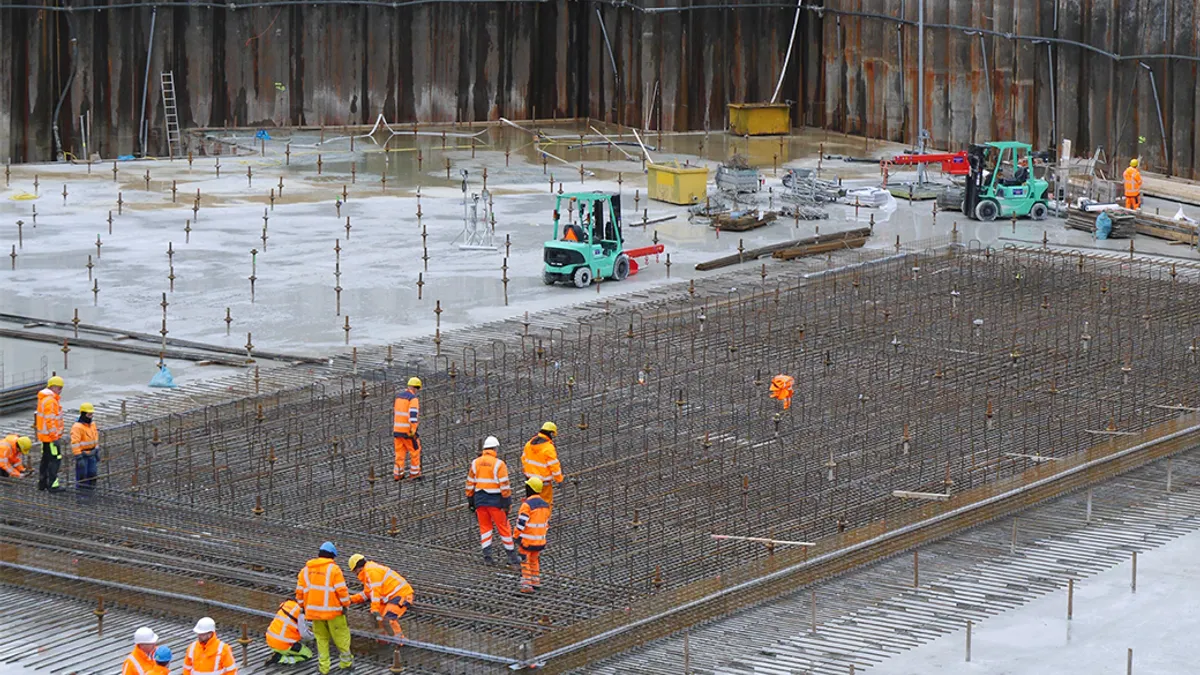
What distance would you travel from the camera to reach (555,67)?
62.2 meters

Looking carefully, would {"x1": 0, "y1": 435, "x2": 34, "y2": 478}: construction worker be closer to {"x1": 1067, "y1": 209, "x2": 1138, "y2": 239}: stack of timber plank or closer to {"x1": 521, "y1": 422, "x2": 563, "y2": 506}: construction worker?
{"x1": 521, "y1": 422, "x2": 563, "y2": 506}: construction worker

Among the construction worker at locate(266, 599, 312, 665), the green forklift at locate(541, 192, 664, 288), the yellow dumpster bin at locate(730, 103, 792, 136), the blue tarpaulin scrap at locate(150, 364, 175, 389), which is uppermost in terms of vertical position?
the yellow dumpster bin at locate(730, 103, 792, 136)

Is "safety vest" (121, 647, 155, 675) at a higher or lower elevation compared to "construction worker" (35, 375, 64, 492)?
lower

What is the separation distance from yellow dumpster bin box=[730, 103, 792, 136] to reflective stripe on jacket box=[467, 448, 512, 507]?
122ft

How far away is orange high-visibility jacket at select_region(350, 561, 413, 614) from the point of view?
749 inches

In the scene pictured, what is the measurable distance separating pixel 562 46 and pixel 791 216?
19699 mm

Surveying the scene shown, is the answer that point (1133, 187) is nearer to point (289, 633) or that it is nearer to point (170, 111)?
point (170, 111)

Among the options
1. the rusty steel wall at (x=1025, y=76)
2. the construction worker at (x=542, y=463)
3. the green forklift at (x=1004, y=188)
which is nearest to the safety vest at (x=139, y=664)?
the construction worker at (x=542, y=463)

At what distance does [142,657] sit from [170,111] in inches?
1644

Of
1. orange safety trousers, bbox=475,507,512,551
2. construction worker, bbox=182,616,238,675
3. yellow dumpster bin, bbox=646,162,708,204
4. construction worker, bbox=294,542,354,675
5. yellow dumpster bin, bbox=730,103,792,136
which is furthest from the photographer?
yellow dumpster bin, bbox=730,103,792,136

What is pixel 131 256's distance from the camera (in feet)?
128

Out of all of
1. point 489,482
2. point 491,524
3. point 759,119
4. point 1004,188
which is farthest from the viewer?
point 759,119

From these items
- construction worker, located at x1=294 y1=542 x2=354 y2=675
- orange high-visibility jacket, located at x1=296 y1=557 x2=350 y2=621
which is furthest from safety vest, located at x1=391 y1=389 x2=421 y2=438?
orange high-visibility jacket, located at x1=296 y1=557 x2=350 y2=621

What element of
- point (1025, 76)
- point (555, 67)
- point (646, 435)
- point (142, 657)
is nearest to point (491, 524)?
point (142, 657)
